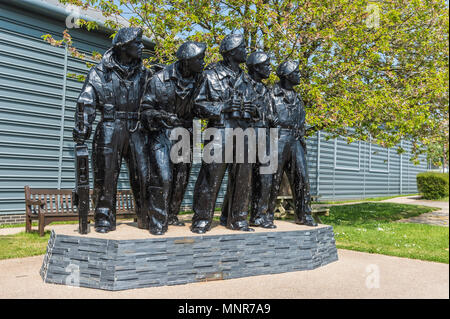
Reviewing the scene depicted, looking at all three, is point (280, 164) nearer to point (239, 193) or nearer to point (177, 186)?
point (239, 193)

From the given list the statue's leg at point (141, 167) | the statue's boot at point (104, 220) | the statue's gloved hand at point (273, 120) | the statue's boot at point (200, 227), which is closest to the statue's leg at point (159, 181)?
the statue's leg at point (141, 167)

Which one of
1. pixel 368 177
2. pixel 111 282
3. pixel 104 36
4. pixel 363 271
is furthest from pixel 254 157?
pixel 368 177

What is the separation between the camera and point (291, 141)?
595cm

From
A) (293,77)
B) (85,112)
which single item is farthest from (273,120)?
(85,112)

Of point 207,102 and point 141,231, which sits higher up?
point 207,102

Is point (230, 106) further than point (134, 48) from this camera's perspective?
Yes

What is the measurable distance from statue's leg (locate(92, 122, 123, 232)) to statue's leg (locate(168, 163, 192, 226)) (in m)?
0.77

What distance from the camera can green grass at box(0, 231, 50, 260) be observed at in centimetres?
620

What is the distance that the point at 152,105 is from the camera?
16.1 feet

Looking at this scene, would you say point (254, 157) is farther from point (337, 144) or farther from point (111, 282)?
point (337, 144)

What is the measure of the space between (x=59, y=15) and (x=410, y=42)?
868 centimetres

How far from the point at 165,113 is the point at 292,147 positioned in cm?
202

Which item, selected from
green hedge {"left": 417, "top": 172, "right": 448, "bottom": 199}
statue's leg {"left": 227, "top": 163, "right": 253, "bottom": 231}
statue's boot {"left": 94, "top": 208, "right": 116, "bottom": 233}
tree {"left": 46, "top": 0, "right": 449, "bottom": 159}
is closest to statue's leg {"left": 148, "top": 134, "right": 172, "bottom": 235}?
statue's boot {"left": 94, "top": 208, "right": 116, "bottom": 233}

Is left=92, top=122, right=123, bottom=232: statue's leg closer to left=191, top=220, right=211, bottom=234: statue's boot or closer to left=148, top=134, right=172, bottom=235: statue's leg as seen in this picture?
left=148, top=134, right=172, bottom=235: statue's leg
